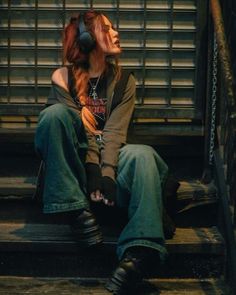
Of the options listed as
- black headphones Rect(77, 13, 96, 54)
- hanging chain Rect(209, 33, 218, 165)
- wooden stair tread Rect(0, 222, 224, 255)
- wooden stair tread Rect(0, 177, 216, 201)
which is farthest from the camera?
hanging chain Rect(209, 33, 218, 165)

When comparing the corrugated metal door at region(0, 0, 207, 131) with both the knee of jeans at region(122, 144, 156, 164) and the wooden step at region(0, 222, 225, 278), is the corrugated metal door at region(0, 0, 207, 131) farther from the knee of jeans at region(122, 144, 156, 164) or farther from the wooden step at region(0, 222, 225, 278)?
the wooden step at region(0, 222, 225, 278)

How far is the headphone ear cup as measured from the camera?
4344mm

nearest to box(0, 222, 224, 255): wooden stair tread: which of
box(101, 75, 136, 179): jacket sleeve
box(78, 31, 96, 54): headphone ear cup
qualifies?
box(101, 75, 136, 179): jacket sleeve

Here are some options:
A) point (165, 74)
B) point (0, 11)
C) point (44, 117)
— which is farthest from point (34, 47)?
point (44, 117)

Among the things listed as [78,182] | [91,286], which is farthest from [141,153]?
[91,286]

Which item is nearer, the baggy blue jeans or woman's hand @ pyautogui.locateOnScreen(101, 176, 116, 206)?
the baggy blue jeans

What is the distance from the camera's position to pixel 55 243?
4.11 m

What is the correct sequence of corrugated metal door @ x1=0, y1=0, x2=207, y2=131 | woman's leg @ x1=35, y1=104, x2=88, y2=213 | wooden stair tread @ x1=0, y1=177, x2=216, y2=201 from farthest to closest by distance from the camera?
corrugated metal door @ x1=0, y1=0, x2=207, y2=131 → wooden stair tread @ x1=0, y1=177, x2=216, y2=201 → woman's leg @ x1=35, y1=104, x2=88, y2=213

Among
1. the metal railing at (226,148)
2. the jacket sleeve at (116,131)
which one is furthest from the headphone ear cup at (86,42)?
the metal railing at (226,148)

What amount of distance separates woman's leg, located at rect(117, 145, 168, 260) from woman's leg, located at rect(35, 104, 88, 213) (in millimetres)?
245

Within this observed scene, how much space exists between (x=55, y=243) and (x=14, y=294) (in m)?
0.39

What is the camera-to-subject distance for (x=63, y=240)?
4.14 metres

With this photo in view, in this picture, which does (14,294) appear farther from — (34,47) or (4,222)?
(34,47)

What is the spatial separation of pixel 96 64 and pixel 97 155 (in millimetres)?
642
